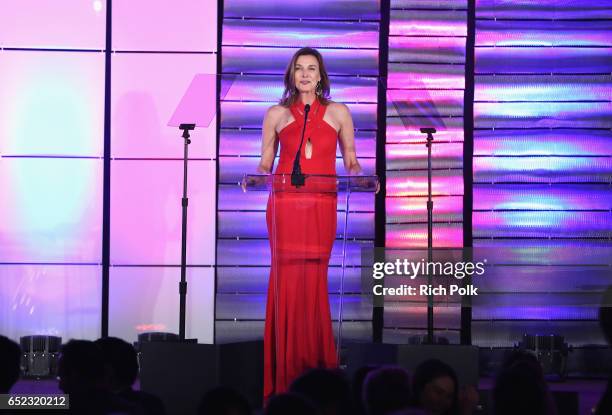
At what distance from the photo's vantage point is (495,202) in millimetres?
8258

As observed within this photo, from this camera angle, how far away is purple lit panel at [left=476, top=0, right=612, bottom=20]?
834cm

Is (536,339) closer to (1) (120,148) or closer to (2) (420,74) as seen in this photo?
(2) (420,74)

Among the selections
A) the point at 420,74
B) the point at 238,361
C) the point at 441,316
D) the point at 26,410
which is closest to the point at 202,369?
the point at 238,361

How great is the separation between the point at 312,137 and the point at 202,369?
1.35m

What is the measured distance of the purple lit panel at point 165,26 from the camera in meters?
8.34

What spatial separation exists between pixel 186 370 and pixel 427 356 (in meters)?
1.30

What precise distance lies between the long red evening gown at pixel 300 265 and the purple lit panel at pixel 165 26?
2.51m

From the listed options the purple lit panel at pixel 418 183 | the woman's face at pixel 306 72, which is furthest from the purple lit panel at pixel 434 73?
the woman's face at pixel 306 72

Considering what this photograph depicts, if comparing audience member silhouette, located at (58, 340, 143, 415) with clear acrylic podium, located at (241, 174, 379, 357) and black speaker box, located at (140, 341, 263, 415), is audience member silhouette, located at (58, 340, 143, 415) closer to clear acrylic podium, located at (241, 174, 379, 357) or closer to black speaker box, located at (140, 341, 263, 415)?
clear acrylic podium, located at (241, 174, 379, 357)

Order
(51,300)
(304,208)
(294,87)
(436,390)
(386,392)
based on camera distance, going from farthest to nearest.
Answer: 1. (51,300)
2. (294,87)
3. (304,208)
4. (436,390)
5. (386,392)

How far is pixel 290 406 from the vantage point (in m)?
3.18

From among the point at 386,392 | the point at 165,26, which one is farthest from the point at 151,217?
the point at 386,392

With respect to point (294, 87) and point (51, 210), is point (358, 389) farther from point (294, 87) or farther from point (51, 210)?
point (51, 210)

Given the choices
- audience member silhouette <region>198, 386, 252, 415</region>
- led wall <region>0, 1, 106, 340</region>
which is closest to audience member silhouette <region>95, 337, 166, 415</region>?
audience member silhouette <region>198, 386, 252, 415</region>
